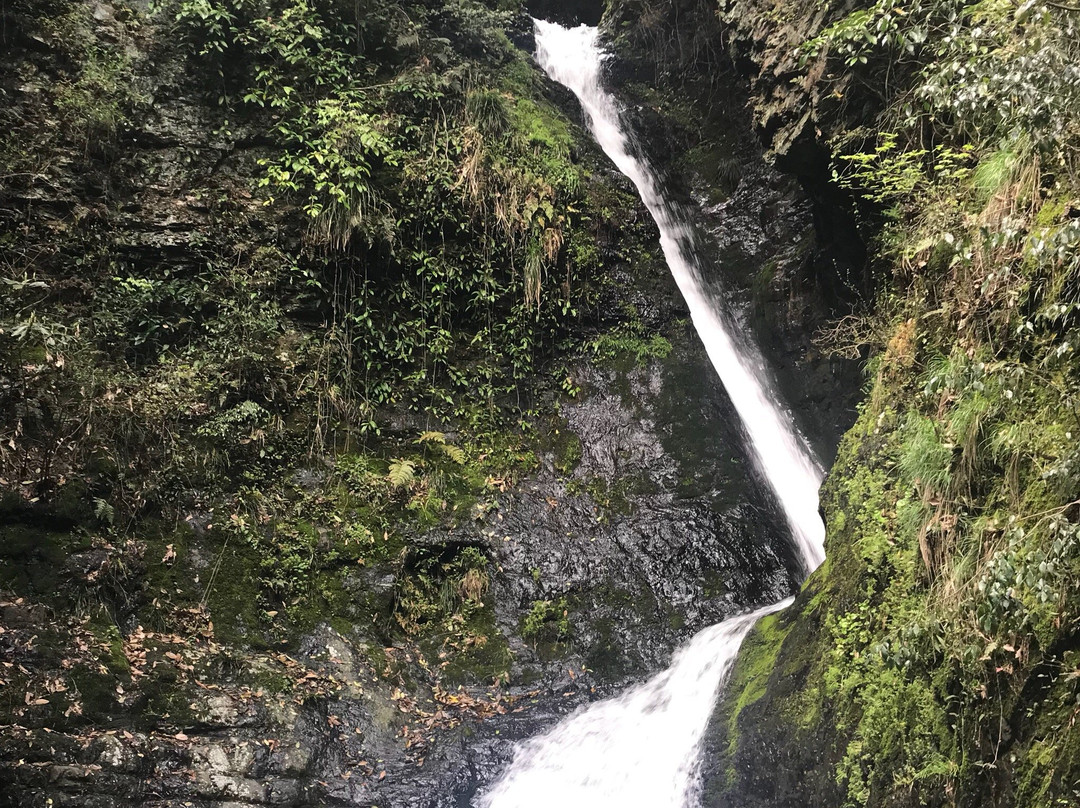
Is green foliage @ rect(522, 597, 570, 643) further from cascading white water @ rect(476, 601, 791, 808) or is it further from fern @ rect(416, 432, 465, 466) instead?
fern @ rect(416, 432, 465, 466)

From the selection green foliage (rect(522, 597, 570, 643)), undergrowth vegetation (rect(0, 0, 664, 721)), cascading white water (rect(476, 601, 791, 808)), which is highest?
undergrowth vegetation (rect(0, 0, 664, 721))

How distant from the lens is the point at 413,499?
7660mm

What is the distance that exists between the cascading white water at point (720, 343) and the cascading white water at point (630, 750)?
2.55 metres

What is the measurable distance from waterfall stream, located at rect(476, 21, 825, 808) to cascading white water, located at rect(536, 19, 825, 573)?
2 centimetres

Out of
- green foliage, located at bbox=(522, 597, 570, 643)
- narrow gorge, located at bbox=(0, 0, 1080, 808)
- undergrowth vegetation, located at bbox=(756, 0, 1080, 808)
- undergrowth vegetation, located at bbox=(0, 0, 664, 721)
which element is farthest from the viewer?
green foliage, located at bbox=(522, 597, 570, 643)

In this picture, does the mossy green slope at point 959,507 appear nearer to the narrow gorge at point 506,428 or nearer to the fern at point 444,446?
the narrow gorge at point 506,428

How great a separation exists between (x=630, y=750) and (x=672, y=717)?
1.72 ft

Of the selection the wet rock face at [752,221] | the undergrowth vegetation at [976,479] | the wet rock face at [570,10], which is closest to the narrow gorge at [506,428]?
the undergrowth vegetation at [976,479]

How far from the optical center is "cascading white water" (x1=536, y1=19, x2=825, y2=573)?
9.20 metres

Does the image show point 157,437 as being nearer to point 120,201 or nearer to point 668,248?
point 120,201

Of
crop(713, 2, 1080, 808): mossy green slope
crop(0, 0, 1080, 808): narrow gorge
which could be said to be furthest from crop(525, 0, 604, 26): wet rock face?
crop(713, 2, 1080, 808): mossy green slope

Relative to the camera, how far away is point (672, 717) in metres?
6.21

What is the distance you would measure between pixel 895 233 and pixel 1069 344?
12.3 ft

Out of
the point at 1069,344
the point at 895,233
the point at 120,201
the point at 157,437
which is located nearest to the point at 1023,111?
the point at 1069,344
